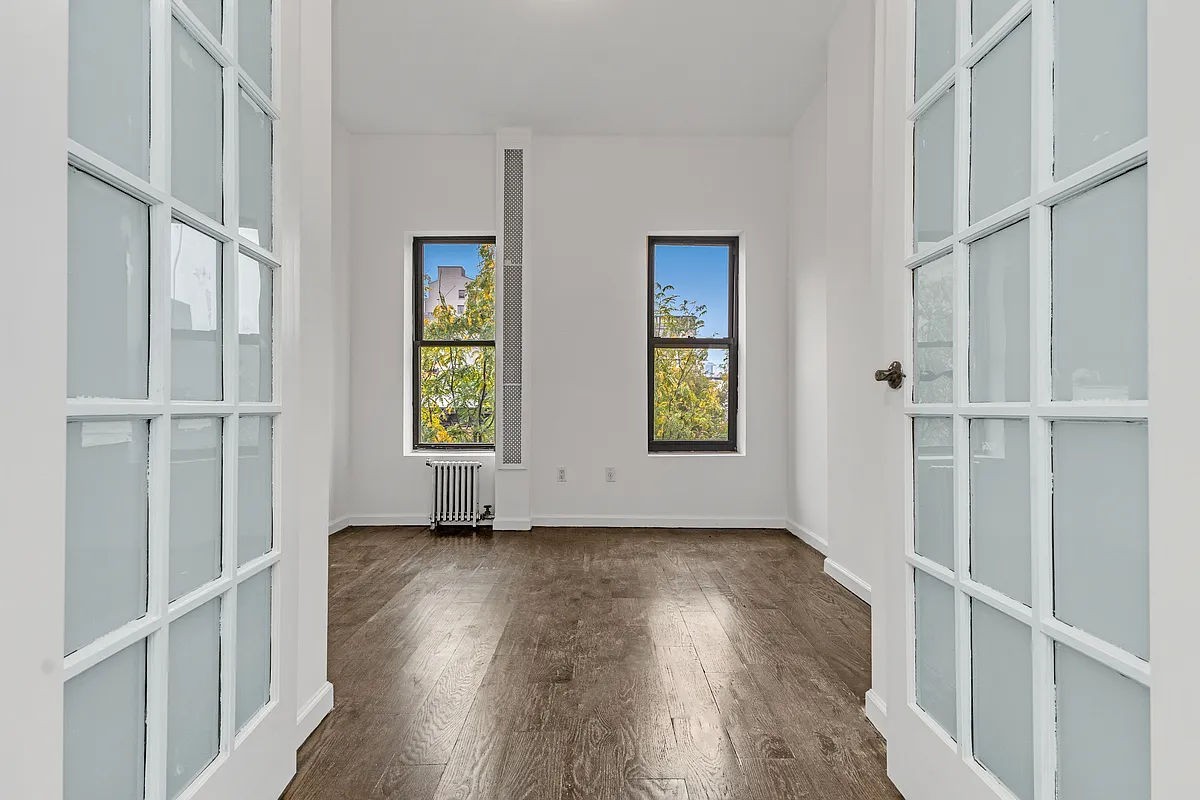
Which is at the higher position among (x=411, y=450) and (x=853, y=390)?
(x=853, y=390)

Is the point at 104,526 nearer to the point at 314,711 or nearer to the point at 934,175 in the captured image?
the point at 314,711

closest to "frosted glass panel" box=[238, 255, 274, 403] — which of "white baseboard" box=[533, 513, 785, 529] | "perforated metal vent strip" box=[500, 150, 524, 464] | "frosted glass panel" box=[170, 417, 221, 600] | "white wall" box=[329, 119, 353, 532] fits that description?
"frosted glass panel" box=[170, 417, 221, 600]

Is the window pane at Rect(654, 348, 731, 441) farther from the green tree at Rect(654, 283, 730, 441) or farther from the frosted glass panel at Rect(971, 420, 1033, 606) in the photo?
the frosted glass panel at Rect(971, 420, 1033, 606)

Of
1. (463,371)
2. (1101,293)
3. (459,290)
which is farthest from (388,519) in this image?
(1101,293)

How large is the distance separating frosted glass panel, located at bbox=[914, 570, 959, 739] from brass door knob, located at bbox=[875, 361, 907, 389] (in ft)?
1.34

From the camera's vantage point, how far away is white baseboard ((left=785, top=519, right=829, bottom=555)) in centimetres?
436

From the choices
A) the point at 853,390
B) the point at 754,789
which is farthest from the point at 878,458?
the point at 754,789

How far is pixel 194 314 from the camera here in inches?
44.2

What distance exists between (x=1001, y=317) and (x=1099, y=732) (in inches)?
24.3

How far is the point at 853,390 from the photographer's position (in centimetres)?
350

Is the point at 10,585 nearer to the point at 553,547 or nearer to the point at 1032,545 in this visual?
the point at 1032,545

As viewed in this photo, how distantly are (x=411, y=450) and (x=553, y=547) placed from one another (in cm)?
156

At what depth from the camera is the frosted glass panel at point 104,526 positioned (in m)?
0.83

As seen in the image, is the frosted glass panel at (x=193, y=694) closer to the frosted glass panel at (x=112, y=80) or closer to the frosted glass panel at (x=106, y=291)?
the frosted glass panel at (x=106, y=291)
